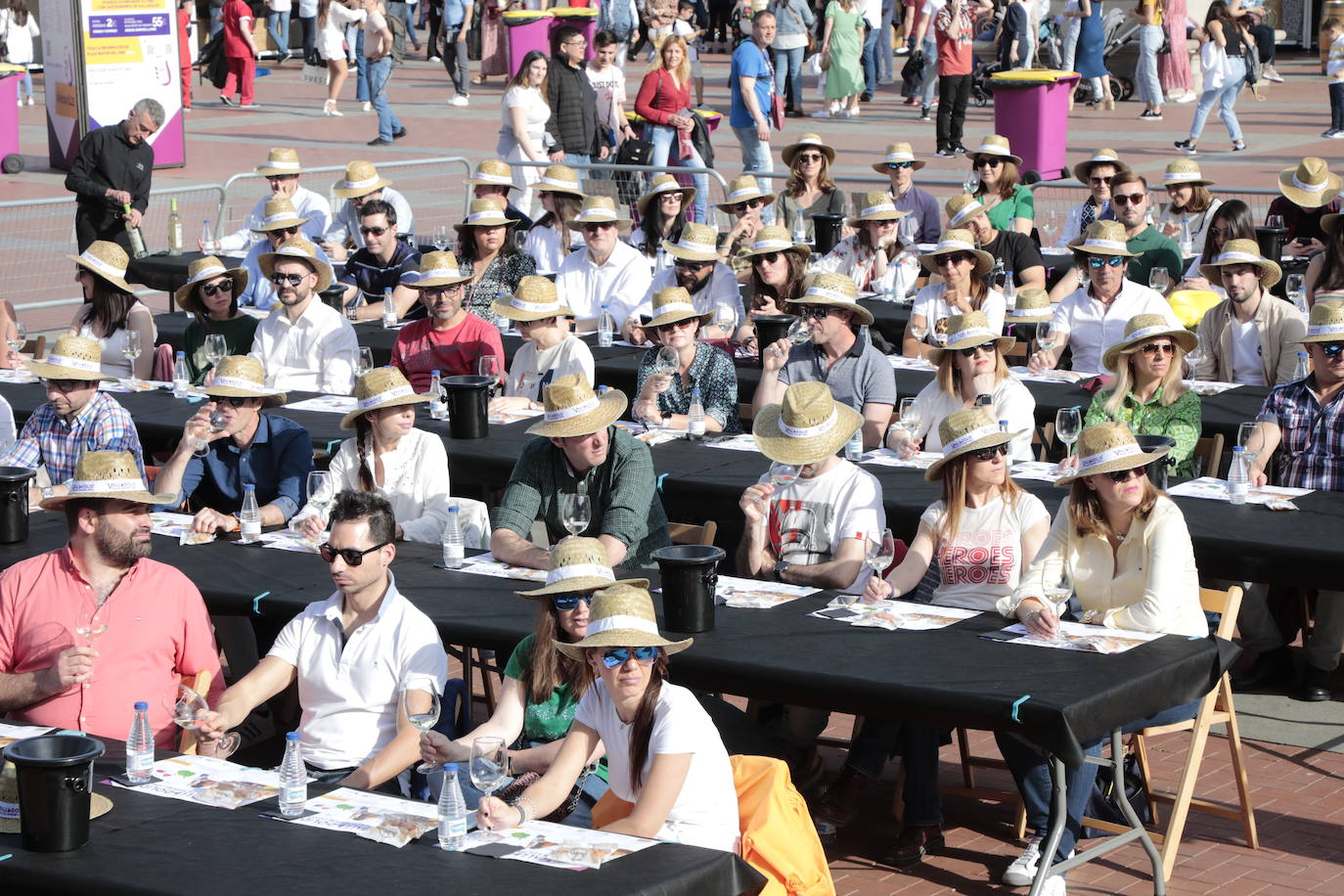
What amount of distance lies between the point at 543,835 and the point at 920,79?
92.0 ft

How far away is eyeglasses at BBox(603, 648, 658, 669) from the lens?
212 inches

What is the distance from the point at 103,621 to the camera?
6.50 meters

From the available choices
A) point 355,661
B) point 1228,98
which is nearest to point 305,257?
point 355,661

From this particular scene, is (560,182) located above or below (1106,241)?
above

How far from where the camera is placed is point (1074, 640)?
20.8ft

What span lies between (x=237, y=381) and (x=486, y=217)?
13.2 ft

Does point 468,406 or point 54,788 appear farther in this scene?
point 468,406

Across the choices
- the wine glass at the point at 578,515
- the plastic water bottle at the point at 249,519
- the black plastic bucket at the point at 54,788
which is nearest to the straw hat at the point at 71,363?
the plastic water bottle at the point at 249,519

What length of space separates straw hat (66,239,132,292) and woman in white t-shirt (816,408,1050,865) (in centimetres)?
556

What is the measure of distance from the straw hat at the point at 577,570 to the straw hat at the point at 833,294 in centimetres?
368

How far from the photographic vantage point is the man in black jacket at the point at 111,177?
1555cm

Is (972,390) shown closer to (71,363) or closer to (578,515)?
(578,515)

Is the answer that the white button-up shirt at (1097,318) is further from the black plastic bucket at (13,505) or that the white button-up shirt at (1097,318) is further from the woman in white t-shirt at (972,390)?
the black plastic bucket at (13,505)

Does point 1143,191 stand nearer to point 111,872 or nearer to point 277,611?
point 277,611
